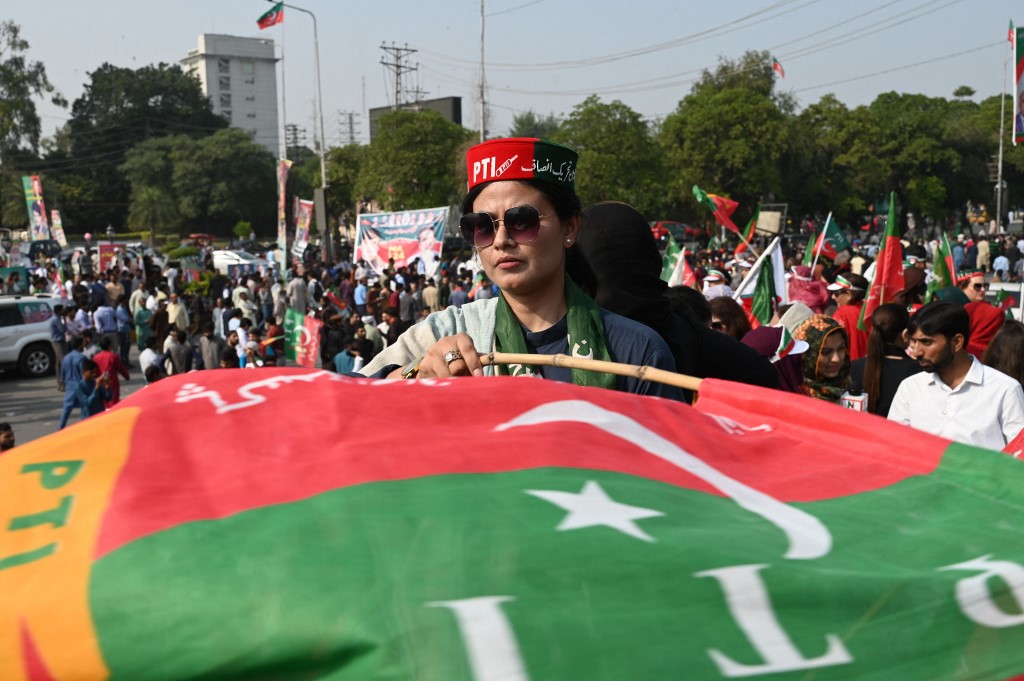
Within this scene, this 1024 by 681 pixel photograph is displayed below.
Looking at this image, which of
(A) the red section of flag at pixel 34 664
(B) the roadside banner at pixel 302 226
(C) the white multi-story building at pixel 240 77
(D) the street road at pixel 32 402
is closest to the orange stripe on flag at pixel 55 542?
(A) the red section of flag at pixel 34 664

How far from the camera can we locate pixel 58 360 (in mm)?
19750

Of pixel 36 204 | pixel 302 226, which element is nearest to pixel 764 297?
pixel 302 226

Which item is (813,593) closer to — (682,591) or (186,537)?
(682,591)

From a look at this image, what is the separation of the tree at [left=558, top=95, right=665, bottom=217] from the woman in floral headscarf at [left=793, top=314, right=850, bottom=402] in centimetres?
3305

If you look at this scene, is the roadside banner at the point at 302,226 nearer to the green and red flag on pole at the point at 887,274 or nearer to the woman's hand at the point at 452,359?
the green and red flag on pole at the point at 887,274

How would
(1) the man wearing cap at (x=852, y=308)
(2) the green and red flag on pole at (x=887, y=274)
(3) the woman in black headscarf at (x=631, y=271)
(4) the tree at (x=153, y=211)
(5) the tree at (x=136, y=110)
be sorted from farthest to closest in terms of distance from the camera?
1. (5) the tree at (x=136, y=110)
2. (4) the tree at (x=153, y=211)
3. (2) the green and red flag on pole at (x=887, y=274)
4. (1) the man wearing cap at (x=852, y=308)
5. (3) the woman in black headscarf at (x=631, y=271)

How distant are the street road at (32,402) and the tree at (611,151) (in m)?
20.9

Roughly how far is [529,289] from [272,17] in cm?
3762

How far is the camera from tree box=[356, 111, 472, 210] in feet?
137

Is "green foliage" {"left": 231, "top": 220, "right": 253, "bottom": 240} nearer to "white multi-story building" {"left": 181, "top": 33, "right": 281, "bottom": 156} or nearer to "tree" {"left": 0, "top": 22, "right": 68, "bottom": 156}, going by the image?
"tree" {"left": 0, "top": 22, "right": 68, "bottom": 156}

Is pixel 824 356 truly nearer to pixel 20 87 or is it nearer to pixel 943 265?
pixel 943 265

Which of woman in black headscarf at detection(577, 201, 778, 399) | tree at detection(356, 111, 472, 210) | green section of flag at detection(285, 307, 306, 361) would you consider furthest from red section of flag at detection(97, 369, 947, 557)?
tree at detection(356, 111, 472, 210)

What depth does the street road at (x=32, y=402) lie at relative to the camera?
601 inches

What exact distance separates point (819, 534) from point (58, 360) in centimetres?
1994
